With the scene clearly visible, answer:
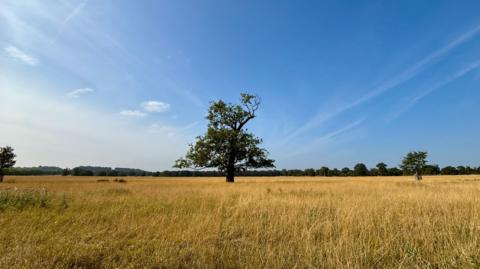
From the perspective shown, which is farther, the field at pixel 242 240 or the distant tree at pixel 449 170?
the distant tree at pixel 449 170

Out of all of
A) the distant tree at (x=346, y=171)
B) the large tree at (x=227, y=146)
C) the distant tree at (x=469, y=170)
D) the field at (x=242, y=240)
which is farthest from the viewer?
the distant tree at (x=346, y=171)

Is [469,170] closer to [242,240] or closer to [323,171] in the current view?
[323,171]

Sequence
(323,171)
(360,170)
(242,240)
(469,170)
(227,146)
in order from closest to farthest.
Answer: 1. (242,240)
2. (227,146)
3. (469,170)
4. (360,170)
5. (323,171)

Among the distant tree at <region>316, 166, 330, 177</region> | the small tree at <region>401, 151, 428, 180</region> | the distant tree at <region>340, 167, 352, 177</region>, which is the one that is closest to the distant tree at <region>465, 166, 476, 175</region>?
the distant tree at <region>340, 167, 352, 177</region>

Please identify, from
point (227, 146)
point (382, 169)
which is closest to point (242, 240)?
point (227, 146)

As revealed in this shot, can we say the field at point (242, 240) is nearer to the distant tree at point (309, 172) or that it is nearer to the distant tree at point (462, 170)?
the distant tree at point (309, 172)

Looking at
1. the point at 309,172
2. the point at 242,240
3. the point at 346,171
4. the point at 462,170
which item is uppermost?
the point at 462,170

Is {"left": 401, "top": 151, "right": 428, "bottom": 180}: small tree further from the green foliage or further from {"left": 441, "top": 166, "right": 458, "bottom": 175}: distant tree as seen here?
{"left": 441, "top": 166, "right": 458, "bottom": 175}: distant tree

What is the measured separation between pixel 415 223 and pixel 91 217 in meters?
7.15

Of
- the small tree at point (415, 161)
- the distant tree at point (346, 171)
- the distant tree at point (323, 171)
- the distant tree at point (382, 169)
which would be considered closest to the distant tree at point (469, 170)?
the distant tree at point (382, 169)

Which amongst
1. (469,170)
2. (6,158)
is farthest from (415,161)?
(469,170)

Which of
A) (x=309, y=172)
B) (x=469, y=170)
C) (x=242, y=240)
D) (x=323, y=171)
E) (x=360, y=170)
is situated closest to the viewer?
(x=242, y=240)

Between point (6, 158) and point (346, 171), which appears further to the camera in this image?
point (346, 171)

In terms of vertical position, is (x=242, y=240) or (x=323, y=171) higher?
(x=323, y=171)
